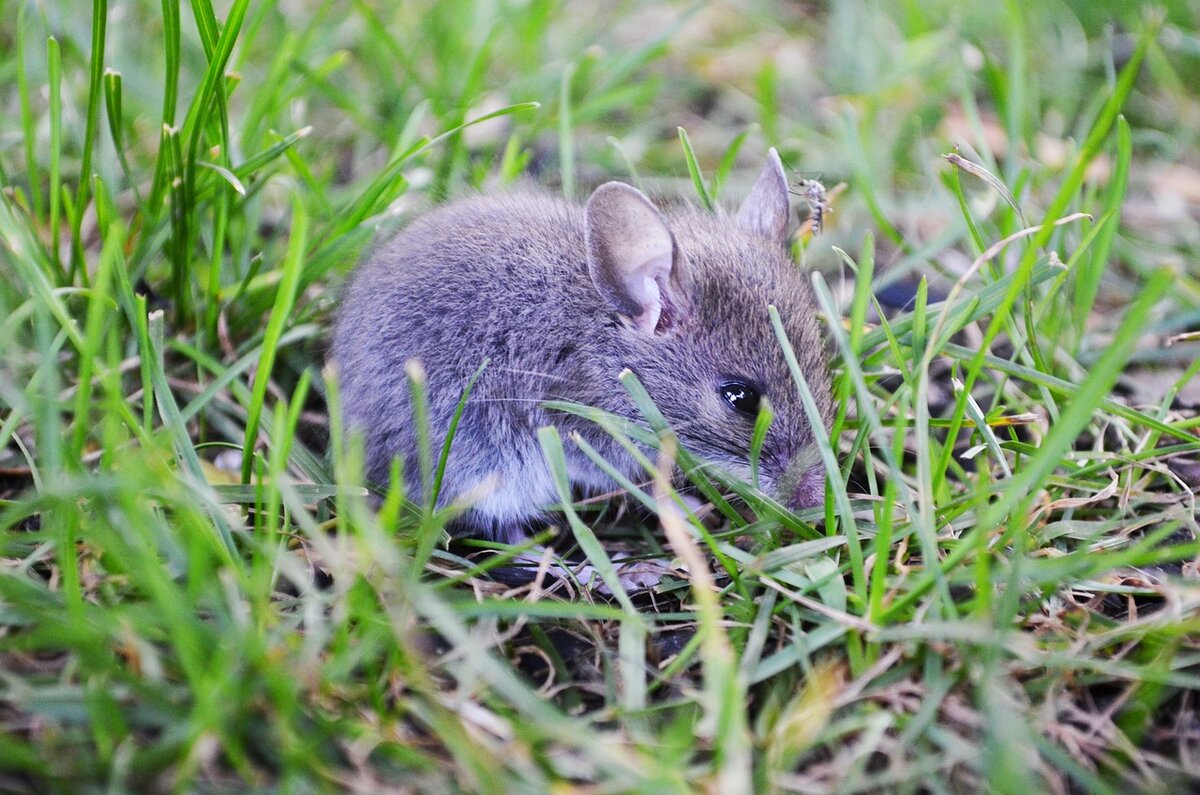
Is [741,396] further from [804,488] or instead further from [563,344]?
[563,344]

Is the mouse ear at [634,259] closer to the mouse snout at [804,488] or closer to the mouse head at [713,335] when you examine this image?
the mouse head at [713,335]

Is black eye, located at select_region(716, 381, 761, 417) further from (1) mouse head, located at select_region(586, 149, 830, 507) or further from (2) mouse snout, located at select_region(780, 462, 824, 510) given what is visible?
(2) mouse snout, located at select_region(780, 462, 824, 510)

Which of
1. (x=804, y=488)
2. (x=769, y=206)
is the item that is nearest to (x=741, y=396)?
(x=804, y=488)

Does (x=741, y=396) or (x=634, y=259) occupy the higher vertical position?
(x=634, y=259)

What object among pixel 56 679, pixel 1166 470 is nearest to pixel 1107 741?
pixel 1166 470

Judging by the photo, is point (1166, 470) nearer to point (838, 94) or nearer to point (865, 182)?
point (865, 182)

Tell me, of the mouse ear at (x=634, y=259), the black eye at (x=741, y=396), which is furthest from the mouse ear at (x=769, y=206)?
the black eye at (x=741, y=396)
